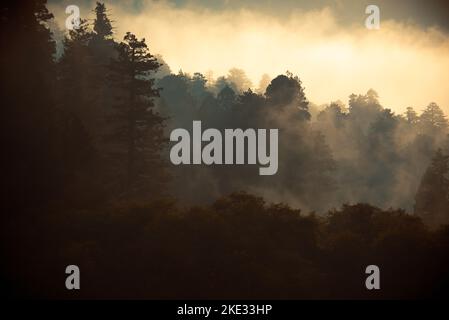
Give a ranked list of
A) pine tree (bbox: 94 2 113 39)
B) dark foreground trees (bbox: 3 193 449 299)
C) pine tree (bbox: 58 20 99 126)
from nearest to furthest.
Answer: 1. dark foreground trees (bbox: 3 193 449 299)
2. pine tree (bbox: 58 20 99 126)
3. pine tree (bbox: 94 2 113 39)

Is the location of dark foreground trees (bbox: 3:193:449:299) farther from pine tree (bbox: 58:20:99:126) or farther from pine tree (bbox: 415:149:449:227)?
pine tree (bbox: 415:149:449:227)

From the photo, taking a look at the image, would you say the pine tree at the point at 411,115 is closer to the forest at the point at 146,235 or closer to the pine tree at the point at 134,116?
the pine tree at the point at 134,116

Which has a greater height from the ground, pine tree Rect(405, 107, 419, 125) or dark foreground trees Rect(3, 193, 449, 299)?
pine tree Rect(405, 107, 419, 125)

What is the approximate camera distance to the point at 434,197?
41.7 metres

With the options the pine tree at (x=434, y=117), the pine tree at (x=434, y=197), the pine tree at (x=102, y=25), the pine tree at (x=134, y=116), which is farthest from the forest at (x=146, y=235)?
the pine tree at (x=434, y=117)

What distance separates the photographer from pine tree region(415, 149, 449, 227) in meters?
41.1

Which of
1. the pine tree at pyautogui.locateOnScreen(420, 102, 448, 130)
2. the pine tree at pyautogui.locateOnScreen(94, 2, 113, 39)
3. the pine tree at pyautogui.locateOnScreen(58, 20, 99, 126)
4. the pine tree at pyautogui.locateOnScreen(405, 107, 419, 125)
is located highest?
the pine tree at pyautogui.locateOnScreen(405, 107, 419, 125)

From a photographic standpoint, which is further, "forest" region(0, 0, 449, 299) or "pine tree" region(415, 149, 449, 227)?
"pine tree" region(415, 149, 449, 227)

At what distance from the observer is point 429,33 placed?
47.2 meters

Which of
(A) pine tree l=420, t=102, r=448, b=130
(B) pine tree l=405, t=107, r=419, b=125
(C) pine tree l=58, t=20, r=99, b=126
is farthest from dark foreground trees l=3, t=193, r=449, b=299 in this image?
(B) pine tree l=405, t=107, r=419, b=125

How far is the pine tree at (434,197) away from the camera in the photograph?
41.1 m

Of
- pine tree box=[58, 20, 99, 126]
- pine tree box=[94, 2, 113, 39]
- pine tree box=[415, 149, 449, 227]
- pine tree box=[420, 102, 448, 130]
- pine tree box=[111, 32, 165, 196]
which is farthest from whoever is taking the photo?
pine tree box=[420, 102, 448, 130]

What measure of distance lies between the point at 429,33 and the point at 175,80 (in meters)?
28.3

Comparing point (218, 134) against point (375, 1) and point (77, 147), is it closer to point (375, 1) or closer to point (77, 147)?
point (375, 1)
